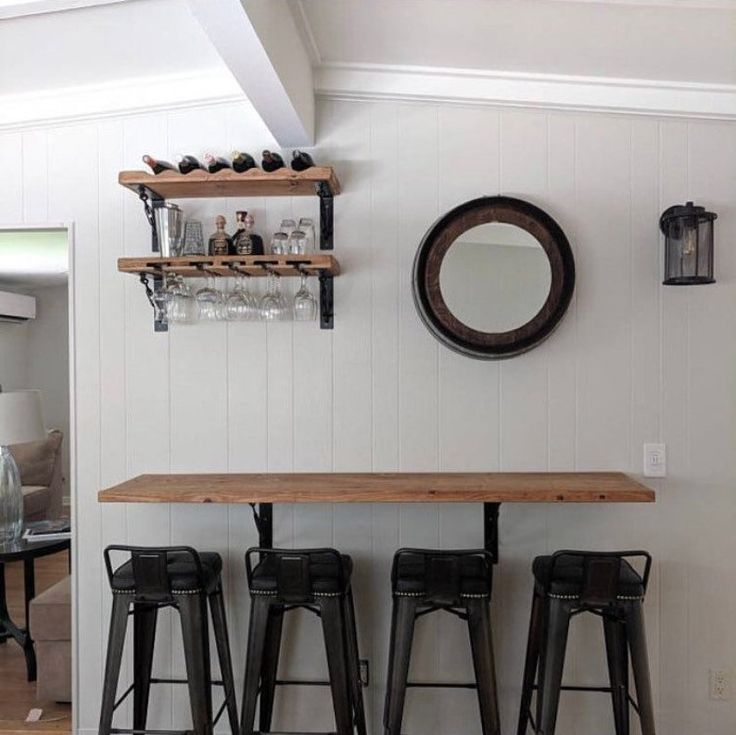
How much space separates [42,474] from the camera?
18.0 feet

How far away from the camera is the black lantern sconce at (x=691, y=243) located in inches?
92.7

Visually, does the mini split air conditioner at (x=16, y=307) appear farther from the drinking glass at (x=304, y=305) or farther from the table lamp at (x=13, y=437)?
the drinking glass at (x=304, y=305)

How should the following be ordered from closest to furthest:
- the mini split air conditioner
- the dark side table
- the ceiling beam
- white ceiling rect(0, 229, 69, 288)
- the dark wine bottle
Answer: the ceiling beam < the dark wine bottle < the dark side table < white ceiling rect(0, 229, 69, 288) < the mini split air conditioner

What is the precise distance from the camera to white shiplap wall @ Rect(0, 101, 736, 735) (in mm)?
2508

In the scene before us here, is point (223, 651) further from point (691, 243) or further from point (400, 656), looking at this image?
point (691, 243)

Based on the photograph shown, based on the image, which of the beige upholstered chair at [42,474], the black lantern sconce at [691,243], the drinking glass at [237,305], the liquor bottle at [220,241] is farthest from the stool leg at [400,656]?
the beige upholstered chair at [42,474]

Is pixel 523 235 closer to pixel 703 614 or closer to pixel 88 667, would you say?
pixel 703 614

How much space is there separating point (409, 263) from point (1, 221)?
1.60 meters

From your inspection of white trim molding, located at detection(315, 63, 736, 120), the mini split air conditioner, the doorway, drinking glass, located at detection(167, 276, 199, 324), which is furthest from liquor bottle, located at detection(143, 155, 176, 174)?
the mini split air conditioner

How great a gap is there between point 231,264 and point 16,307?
17.8ft

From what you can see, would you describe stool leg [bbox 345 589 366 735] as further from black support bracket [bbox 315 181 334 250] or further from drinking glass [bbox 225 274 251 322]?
black support bracket [bbox 315 181 334 250]

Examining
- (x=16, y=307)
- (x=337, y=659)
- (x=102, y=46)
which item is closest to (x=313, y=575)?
(x=337, y=659)

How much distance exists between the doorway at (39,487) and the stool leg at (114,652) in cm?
60

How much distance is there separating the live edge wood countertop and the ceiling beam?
1.22 meters
